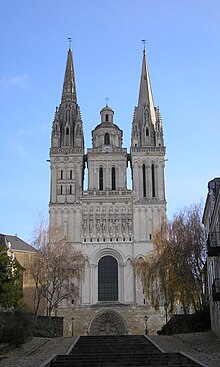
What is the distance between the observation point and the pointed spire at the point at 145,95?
2840 inches

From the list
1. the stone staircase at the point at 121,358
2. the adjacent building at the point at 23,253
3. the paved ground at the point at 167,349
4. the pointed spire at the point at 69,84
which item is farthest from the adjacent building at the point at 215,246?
the pointed spire at the point at 69,84

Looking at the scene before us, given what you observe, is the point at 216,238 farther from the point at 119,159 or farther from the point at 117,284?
the point at 119,159

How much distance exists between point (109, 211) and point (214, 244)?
36512 millimetres

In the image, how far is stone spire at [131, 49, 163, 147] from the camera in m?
69.4

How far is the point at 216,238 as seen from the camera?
29.4 metres

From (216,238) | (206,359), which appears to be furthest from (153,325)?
(206,359)

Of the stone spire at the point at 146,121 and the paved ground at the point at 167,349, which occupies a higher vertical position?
the stone spire at the point at 146,121

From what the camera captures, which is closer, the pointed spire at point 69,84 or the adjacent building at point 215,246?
the adjacent building at point 215,246

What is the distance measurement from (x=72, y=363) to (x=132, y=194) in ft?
152

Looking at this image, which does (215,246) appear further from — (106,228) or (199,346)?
(106,228)

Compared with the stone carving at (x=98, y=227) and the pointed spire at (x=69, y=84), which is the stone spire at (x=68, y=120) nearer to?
the pointed spire at (x=69, y=84)

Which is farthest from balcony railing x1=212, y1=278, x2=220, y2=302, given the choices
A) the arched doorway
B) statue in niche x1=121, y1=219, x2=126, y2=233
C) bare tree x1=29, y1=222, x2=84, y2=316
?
statue in niche x1=121, y1=219, x2=126, y2=233

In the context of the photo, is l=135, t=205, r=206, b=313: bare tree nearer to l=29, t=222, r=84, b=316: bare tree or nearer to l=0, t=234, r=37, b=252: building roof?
l=29, t=222, r=84, b=316: bare tree

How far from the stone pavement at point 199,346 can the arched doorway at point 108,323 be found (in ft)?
93.4
